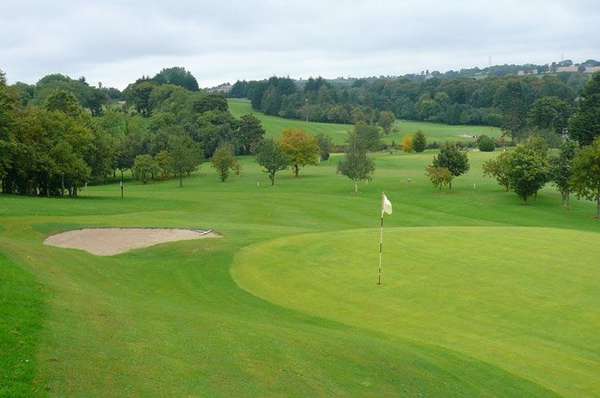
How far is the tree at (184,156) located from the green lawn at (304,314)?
2241 inches

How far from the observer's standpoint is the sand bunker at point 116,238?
Answer: 117 feet

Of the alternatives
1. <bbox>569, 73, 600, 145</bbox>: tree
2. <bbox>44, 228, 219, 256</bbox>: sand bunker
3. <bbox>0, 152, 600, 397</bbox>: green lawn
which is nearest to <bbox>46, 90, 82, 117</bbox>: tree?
<bbox>0, 152, 600, 397</bbox>: green lawn

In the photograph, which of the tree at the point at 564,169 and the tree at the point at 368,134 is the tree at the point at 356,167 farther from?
the tree at the point at 368,134

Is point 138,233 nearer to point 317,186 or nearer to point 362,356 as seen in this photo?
point 362,356

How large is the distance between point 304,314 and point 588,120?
308 ft

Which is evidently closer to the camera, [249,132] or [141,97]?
[249,132]

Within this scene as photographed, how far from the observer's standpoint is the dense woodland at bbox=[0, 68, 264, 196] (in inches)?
2447

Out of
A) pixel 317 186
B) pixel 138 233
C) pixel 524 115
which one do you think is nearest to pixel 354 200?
pixel 317 186

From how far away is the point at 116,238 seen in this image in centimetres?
3788

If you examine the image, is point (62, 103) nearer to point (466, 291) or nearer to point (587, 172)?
point (587, 172)

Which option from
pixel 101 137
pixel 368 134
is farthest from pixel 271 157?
pixel 368 134

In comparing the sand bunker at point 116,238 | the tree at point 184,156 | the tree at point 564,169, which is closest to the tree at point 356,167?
the tree at point 564,169

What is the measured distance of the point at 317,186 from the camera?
295 ft

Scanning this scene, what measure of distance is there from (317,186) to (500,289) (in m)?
65.0
